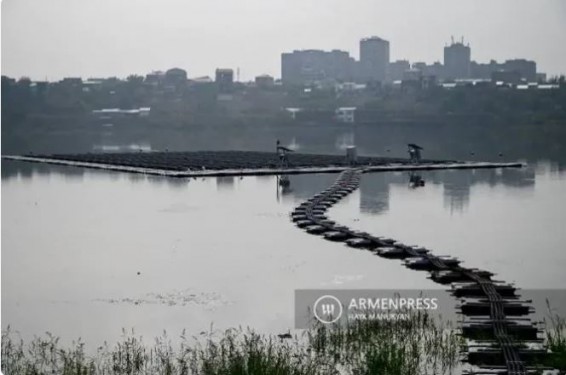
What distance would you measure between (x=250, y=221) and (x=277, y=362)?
10560mm

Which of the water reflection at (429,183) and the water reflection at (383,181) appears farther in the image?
the water reflection at (383,181)

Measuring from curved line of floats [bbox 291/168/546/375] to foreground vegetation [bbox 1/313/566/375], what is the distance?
0.82 ft

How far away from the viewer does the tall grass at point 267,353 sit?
8.93 m

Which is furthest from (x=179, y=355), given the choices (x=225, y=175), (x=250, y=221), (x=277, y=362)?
(x=225, y=175)

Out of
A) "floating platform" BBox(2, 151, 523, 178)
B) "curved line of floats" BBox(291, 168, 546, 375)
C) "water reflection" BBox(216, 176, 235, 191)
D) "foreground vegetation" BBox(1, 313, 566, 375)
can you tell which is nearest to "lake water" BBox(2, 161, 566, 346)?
"water reflection" BBox(216, 176, 235, 191)

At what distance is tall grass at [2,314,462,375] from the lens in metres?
8.93

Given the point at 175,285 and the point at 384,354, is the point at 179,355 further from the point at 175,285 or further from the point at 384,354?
the point at 175,285

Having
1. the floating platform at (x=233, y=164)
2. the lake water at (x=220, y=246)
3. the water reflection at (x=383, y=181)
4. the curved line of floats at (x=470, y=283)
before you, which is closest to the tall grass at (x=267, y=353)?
the curved line of floats at (x=470, y=283)

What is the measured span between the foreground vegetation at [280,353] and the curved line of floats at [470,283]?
0.82 feet

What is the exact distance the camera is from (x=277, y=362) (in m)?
8.80

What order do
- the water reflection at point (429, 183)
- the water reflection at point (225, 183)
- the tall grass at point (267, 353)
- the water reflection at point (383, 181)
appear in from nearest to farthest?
the tall grass at point (267, 353)
the water reflection at point (429, 183)
the water reflection at point (383, 181)
the water reflection at point (225, 183)

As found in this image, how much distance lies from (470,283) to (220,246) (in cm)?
475

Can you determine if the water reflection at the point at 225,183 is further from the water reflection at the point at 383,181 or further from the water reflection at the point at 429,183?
the water reflection at the point at 429,183

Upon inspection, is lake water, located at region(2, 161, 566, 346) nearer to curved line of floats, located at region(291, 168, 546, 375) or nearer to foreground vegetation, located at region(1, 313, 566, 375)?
curved line of floats, located at region(291, 168, 546, 375)
